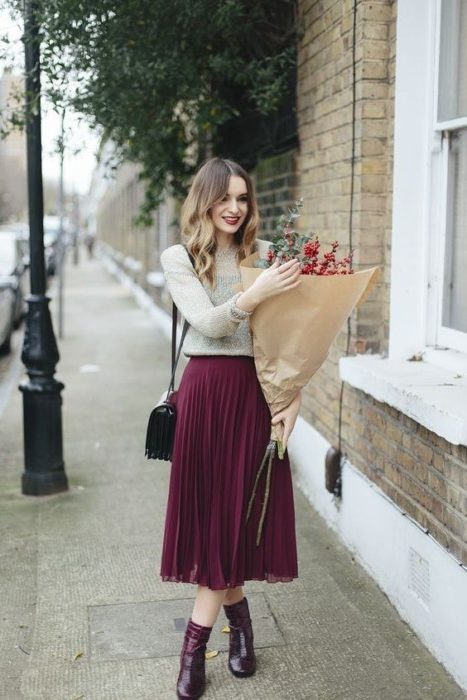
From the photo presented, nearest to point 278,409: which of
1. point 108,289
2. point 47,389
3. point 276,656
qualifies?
point 276,656

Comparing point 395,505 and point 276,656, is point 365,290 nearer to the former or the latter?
point 395,505

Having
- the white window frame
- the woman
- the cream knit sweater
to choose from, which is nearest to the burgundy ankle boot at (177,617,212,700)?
the woman

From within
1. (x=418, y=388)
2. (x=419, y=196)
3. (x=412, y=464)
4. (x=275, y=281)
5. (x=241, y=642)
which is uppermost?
(x=419, y=196)

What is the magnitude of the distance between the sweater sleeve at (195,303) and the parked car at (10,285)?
8.96m

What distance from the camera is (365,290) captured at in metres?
3.11

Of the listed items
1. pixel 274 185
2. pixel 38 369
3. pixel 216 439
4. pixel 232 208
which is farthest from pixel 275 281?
pixel 274 185

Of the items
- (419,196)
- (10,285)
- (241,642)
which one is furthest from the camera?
(10,285)

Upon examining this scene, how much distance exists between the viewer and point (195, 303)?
122 inches

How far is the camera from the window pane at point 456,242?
391 centimetres

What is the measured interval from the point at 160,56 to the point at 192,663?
13.5 ft

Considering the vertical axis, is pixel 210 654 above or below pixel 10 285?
below

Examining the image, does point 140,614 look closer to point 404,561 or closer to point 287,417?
point 404,561

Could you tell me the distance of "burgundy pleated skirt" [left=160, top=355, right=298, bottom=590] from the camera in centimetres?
→ 319

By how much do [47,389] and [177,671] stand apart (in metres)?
2.58
